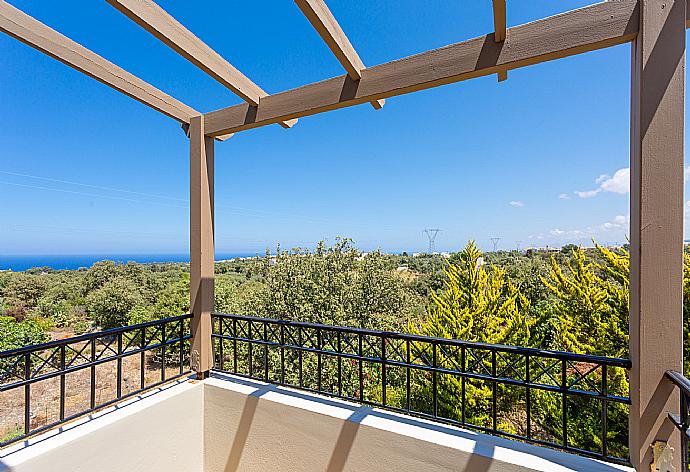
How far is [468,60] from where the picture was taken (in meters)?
1.71

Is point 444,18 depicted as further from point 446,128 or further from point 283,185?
point 283,185

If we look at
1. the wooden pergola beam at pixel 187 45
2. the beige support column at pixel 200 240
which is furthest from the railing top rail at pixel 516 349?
the wooden pergola beam at pixel 187 45

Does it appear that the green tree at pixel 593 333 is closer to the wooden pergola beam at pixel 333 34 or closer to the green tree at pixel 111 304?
the wooden pergola beam at pixel 333 34

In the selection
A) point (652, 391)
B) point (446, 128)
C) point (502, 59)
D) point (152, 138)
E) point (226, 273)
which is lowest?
point (226, 273)

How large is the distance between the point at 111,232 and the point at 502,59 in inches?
744

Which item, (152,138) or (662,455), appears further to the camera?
(152,138)

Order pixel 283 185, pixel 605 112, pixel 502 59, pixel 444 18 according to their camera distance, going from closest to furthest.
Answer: pixel 502 59 < pixel 444 18 < pixel 605 112 < pixel 283 185

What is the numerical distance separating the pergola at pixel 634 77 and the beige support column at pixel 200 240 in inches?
28.5

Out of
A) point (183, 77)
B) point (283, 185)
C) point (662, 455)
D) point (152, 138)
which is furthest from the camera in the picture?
point (283, 185)

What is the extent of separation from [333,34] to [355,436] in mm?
2323

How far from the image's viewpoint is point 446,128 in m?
13.2

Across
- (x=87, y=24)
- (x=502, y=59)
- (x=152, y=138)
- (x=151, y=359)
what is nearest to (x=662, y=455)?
(x=502, y=59)

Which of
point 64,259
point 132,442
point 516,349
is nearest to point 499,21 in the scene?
point 516,349

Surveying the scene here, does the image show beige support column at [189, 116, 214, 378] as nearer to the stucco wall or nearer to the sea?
the stucco wall
